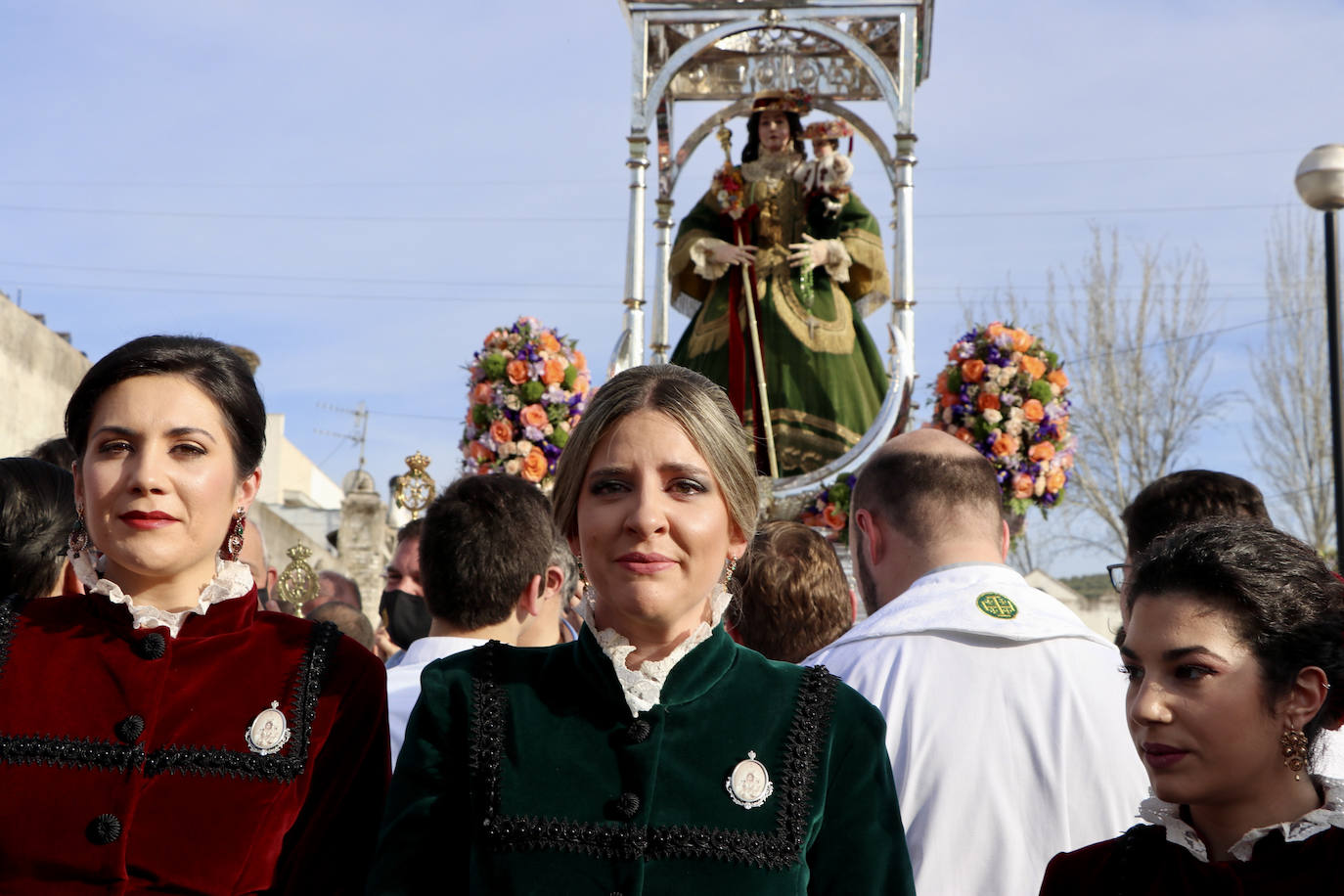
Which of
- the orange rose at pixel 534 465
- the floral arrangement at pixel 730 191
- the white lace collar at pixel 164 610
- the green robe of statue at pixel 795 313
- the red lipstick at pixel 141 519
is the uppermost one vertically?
the floral arrangement at pixel 730 191

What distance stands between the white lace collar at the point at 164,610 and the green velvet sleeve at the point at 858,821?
111cm

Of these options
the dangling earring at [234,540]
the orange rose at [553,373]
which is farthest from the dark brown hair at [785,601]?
the orange rose at [553,373]

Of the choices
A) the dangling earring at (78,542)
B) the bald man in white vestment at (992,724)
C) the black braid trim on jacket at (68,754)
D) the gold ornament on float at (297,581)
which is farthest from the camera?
the gold ornament on float at (297,581)

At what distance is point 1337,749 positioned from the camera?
277cm

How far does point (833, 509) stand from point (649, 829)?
17.1ft

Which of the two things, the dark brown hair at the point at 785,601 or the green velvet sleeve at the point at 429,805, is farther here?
the dark brown hair at the point at 785,601

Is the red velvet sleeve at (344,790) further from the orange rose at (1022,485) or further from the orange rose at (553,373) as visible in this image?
the orange rose at (1022,485)

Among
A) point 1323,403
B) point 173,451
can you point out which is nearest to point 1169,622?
point 173,451

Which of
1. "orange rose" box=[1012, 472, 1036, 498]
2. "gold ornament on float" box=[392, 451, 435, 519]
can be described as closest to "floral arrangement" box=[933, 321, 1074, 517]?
"orange rose" box=[1012, 472, 1036, 498]

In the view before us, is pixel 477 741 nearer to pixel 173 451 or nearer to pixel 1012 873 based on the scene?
pixel 173 451

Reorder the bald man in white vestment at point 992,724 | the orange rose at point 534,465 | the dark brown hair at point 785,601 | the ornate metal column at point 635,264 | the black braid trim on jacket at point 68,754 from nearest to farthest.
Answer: the black braid trim on jacket at point 68,754 → the bald man in white vestment at point 992,724 → the dark brown hair at point 785,601 → the orange rose at point 534,465 → the ornate metal column at point 635,264

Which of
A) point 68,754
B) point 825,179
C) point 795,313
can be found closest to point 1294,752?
point 68,754

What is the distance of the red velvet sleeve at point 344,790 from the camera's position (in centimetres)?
242

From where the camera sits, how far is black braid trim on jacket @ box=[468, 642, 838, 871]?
2143mm
